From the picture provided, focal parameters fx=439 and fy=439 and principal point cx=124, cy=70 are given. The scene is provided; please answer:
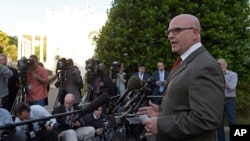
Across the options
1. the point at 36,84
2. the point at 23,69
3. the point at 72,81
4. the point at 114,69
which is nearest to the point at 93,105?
the point at 23,69

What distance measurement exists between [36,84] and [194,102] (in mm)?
6738

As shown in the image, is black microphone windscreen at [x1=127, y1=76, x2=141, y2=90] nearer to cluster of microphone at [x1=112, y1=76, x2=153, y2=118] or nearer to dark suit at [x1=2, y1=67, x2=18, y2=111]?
cluster of microphone at [x1=112, y1=76, x2=153, y2=118]

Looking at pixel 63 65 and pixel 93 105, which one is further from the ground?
pixel 63 65

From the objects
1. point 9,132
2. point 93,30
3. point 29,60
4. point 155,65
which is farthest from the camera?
point 93,30

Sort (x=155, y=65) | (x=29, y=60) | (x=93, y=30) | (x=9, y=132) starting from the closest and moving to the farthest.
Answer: (x=9, y=132) < (x=29, y=60) < (x=155, y=65) < (x=93, y=30)

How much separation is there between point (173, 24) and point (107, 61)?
9.50 meters

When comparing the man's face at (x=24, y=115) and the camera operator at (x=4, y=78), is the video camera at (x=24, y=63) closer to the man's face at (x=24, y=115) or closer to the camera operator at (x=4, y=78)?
the camera operator at (x=4, y=78)

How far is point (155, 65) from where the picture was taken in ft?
39.7

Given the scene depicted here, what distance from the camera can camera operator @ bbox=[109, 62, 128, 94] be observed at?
10.6 m

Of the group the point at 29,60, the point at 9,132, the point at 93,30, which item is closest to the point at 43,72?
the point at 29,60

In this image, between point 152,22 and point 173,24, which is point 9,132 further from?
point 152,22

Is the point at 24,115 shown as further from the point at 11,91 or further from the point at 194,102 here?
the point at 194,102

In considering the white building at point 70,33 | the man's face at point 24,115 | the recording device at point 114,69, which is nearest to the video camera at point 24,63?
the recording device at point 114,69

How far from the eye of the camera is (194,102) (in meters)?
2.83
